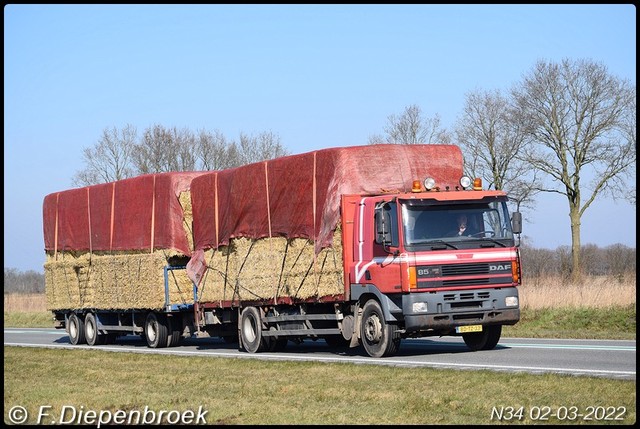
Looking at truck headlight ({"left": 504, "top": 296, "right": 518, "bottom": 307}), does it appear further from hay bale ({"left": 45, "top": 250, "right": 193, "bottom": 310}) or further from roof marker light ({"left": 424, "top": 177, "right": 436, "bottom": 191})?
hay bale ({"left": 45, "top": 250, "right": 193, "bottom": 310})

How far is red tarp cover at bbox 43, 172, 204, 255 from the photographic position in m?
25.8

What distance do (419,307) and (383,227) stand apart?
1428 millimetres

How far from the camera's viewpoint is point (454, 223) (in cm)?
1869

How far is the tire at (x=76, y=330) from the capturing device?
29891mm

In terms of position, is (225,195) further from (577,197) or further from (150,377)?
(577,197)

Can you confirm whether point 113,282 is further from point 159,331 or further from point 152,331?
point 159,331

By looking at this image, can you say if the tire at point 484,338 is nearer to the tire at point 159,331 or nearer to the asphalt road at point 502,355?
the asphalt road at point 502,355

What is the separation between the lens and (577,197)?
45.0 meters

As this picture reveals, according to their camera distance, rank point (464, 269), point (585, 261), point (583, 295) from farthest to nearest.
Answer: point (585, 261), point (583, 295), point (464, 269)

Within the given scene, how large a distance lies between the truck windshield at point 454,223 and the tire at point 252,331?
5403 mm

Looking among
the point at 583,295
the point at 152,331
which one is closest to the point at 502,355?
the point at 152,331

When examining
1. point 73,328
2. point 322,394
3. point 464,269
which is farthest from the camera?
point 73,328

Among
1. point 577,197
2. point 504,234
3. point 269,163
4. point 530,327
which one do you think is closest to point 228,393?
point 504,234

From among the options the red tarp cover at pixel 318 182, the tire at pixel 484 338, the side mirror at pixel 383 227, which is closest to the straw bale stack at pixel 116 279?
the red tarp cover at pixel 318 182
